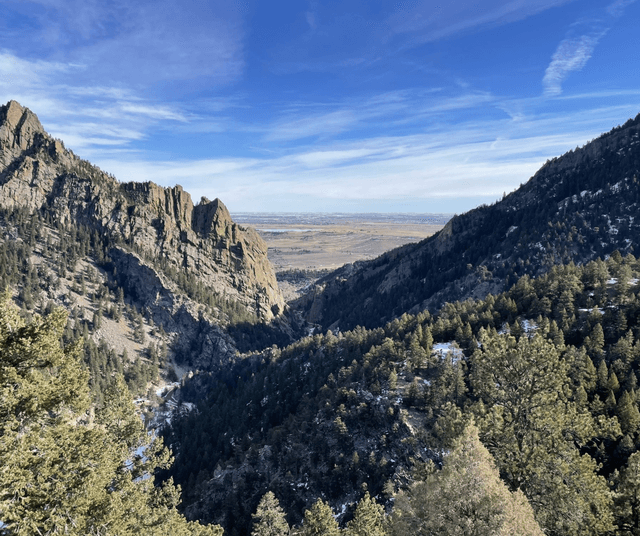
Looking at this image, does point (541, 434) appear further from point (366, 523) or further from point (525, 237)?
point (525, 237)

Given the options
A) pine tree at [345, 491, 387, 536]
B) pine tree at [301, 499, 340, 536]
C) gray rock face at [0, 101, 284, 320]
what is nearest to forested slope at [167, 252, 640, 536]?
pine tree at [345, 491, 387, 536]

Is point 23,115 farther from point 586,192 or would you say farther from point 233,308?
point 586,192

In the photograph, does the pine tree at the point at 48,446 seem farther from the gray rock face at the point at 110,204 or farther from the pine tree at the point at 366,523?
the gray rock face at the point at 110,204

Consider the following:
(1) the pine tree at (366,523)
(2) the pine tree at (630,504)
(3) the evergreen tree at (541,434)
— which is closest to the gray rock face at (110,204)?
(1) the pine tree at (366,523)

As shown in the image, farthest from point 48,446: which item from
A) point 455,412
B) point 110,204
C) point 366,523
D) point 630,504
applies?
point 110,204

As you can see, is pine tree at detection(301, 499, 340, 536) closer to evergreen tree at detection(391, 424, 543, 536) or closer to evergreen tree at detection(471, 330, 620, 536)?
evergreen tree at detection(391, 424, 543, 536)

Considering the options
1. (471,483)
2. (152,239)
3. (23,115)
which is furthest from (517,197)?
(23,115)
